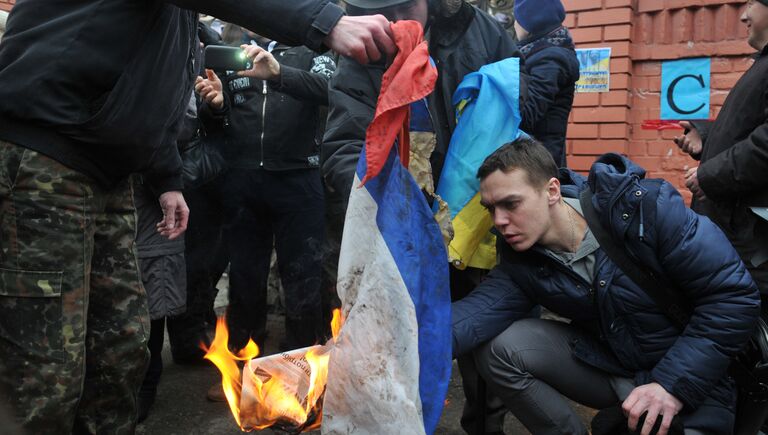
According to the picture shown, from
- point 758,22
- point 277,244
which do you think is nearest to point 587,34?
point 758,22

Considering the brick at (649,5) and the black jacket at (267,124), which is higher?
the brick at (649,5)

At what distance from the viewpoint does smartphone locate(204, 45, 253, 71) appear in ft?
10.8

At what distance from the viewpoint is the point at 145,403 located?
12.3ft

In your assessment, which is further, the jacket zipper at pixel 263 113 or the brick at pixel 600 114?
the brick at pixel 600 114

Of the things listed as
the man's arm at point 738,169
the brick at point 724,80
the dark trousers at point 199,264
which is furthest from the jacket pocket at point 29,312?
the brick at point 724,80

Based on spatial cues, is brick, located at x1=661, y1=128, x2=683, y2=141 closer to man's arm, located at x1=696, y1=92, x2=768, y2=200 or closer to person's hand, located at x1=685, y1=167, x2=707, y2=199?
person's hand, located at x1=685, y1=167, x2=707, y2=199

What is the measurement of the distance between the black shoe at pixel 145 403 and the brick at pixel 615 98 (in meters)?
3.39

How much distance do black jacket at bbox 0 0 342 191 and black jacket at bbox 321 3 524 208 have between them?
0.80 metres

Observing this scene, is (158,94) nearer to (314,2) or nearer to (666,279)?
(314,2)

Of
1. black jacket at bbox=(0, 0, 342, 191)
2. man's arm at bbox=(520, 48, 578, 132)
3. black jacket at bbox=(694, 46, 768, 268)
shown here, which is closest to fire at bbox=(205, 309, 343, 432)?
black jacket at bbox=(0, 0, 342, 191)

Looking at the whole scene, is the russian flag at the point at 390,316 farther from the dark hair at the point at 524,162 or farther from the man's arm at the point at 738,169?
the man's arm at the point at 738,169

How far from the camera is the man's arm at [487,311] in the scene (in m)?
2.80

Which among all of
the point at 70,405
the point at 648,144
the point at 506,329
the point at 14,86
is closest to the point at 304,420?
the point at 70,405

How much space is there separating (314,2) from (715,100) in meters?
3.56
